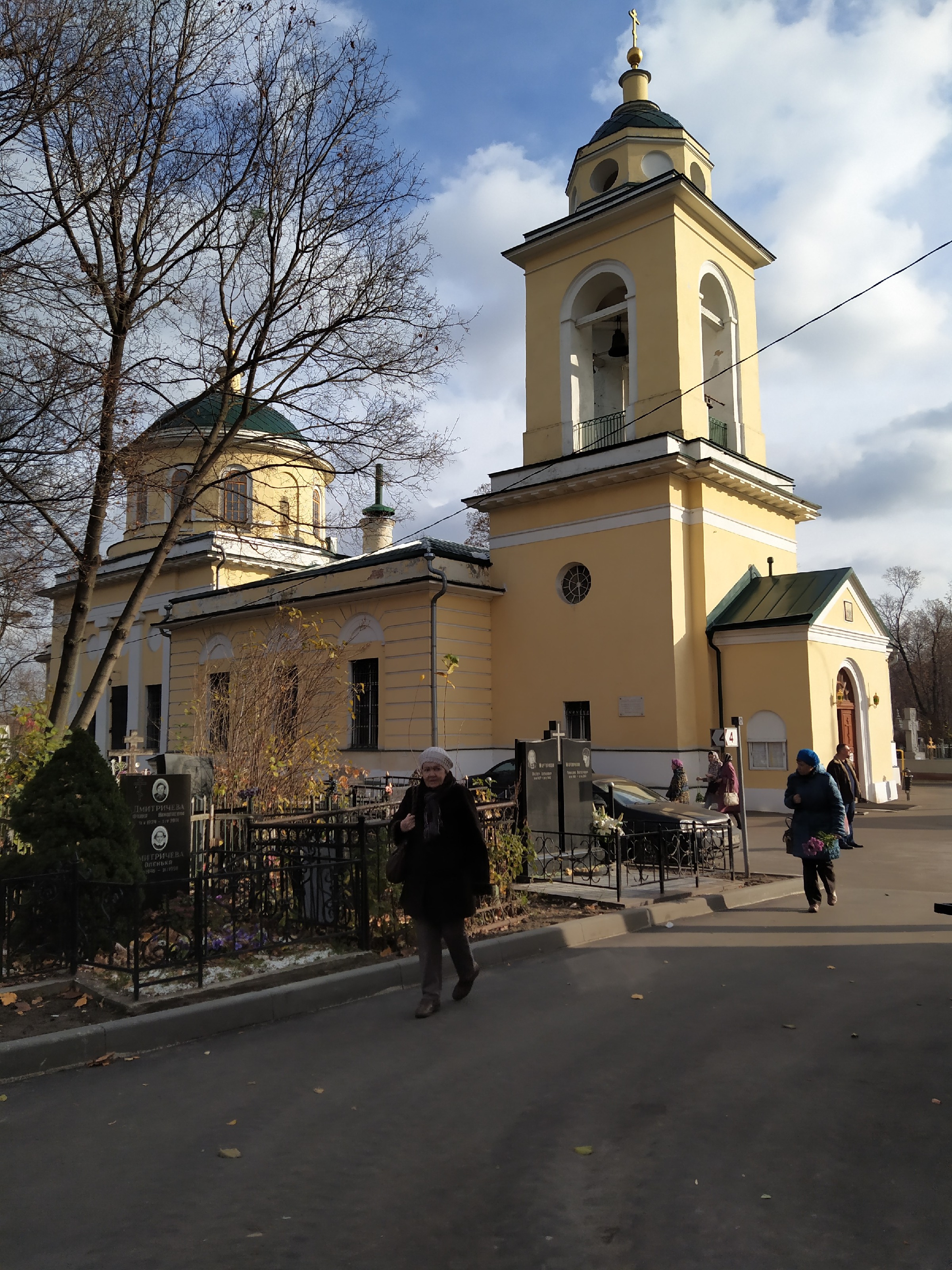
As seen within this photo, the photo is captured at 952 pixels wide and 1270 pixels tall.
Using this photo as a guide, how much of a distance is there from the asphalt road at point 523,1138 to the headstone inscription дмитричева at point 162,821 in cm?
253

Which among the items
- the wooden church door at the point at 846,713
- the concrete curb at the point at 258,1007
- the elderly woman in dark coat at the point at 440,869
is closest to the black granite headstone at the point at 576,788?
the concrete curb at the point at 258,1007

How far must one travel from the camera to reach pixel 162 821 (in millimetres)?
8273

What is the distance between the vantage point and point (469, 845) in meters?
6.54

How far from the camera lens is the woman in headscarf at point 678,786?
61.9 ft

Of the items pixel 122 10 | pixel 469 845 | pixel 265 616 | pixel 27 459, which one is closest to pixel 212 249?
pixel 122 10

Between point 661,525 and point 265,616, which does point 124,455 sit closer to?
point 661,525

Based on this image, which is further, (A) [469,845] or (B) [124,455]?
(B) [124,455]

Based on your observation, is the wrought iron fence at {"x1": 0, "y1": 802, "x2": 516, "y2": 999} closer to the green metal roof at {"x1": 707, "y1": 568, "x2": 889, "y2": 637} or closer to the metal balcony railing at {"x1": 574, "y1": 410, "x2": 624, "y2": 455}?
the green metal roof at {"x1": 707, "y1": 568, "x2": 889, "y2": 637}

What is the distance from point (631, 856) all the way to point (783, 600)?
11.4 meters

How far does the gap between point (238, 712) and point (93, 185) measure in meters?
7.62

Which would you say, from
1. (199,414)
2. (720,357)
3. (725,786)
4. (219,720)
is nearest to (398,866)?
(199,414)

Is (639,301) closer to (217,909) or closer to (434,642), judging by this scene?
(434,642)

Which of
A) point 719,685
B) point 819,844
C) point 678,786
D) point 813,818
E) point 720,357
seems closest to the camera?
point 819,844

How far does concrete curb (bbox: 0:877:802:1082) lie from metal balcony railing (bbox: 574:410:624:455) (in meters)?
17.4
